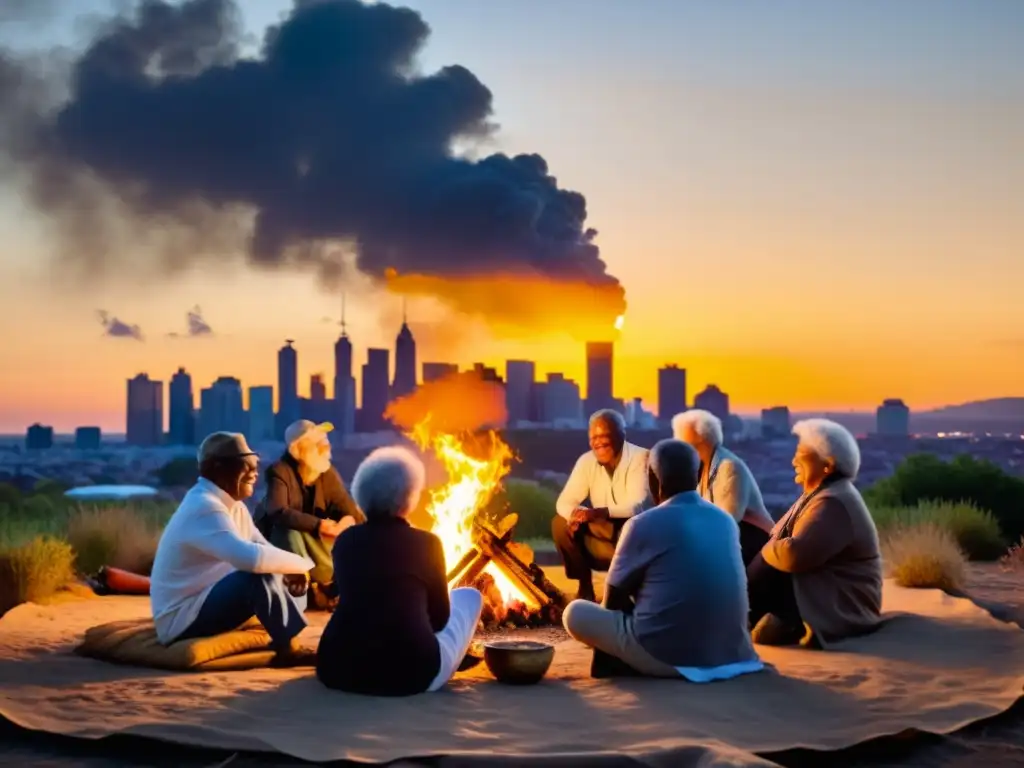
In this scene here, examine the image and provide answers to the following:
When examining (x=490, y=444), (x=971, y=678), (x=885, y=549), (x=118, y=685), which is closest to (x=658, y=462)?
(x=971, y=678)

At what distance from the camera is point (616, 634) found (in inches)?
287

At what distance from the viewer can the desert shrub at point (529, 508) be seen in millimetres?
20703

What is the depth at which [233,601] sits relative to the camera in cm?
767

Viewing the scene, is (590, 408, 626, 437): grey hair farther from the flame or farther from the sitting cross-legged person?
the sitting cross-legged person

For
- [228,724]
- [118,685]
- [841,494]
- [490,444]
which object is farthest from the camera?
[490,444]

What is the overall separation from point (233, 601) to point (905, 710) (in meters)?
4.17

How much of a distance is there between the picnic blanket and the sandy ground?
1382 mm

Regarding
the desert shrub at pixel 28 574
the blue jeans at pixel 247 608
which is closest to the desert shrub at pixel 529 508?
the desert shrub at pixel 28 574

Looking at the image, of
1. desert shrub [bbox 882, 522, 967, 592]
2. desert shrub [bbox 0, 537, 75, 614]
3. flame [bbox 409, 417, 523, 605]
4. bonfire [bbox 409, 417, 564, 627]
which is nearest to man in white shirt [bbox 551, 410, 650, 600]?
bonfire [bbox 409, 417, 564, 627]

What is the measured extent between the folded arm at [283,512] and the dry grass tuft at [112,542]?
120 inches

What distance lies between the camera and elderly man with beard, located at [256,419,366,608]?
10266mm

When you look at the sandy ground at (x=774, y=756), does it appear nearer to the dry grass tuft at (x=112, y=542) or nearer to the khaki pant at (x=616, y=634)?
the khaki pant at (x=616, y=634)

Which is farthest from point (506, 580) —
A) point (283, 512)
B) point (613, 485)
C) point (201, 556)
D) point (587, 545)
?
point (201, 556)

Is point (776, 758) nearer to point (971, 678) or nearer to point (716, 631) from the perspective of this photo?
point (716, 631)
